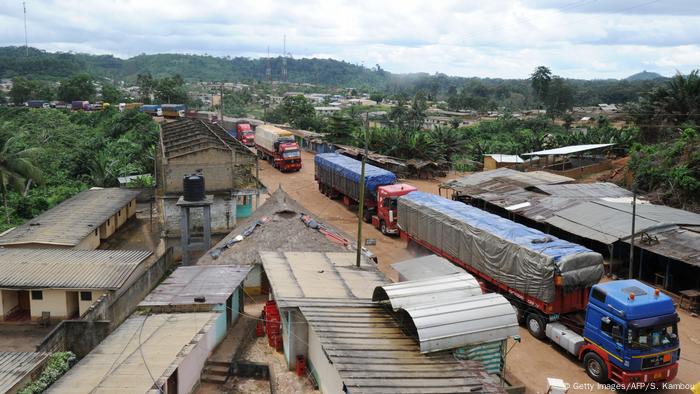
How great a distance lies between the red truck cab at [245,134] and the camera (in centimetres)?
6006

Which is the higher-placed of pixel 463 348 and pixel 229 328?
pixel 463 348

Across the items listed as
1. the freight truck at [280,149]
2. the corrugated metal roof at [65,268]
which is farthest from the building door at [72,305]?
the freight truck at [280,149]

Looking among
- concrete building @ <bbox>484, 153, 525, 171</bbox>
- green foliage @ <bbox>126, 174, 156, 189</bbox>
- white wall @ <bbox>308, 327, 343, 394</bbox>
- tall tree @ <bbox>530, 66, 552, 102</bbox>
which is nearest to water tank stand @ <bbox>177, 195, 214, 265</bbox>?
white wall @ <bbox>308, 327, 343, 394</bbox>

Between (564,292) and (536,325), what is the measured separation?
150 centimetres

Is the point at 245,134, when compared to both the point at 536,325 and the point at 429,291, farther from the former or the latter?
the point at 429,291

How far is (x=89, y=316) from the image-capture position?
16.2 metres

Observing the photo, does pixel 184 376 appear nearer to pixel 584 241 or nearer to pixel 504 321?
pixel 504 321

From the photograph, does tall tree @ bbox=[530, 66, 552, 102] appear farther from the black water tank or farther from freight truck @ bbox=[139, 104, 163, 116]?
the black water tank

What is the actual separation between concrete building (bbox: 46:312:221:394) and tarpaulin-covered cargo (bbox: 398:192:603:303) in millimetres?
8969

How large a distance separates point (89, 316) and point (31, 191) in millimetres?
31332

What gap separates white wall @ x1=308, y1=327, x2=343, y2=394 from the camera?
12.1 metres

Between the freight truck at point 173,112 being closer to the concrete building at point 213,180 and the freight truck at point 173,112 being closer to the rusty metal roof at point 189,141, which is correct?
the rusty metal roof at point 189,141

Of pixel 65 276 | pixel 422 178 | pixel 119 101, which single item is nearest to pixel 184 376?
pixel 65 276

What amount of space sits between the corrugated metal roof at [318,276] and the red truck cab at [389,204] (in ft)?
28.4
